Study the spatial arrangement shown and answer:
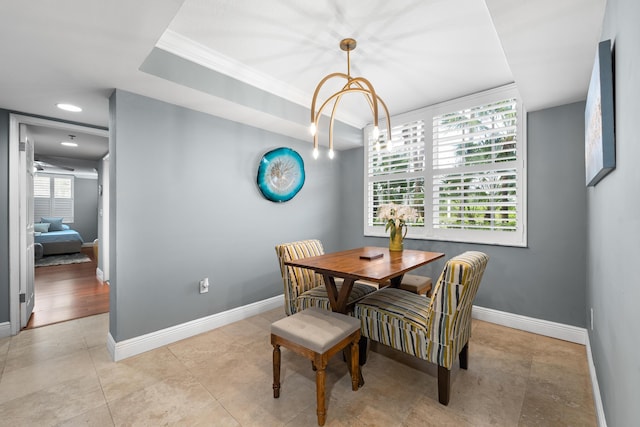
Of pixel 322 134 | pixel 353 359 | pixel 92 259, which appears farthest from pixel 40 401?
pixel 92 259

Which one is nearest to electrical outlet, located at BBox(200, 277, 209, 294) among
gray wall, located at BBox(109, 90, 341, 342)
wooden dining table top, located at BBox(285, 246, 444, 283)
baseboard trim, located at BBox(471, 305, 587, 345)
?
gray wall, located at BBox(109, 90, 341, 342)

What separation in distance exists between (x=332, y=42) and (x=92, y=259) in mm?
7554

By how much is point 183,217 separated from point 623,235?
297cm

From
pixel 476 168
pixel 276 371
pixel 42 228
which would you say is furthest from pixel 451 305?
pixel 42 228

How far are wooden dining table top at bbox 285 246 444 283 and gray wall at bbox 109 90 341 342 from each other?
112cm

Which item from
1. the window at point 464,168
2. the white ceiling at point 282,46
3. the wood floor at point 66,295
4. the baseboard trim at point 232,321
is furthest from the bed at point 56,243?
the window at point 464,168

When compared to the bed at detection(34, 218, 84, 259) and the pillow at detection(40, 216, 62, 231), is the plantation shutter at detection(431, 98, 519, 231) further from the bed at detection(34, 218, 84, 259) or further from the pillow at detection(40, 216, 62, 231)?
the pillow at detection(40, 216, 62, 231)

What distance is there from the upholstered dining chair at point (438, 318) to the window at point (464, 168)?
4.46ft

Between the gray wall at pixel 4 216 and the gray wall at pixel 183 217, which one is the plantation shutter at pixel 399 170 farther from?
the gray wall at pixel 4 216

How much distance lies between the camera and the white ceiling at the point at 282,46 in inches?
58.4

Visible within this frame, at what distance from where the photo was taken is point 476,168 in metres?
3.04

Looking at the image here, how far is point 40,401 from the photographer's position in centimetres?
178

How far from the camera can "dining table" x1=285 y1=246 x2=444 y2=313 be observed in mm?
1841

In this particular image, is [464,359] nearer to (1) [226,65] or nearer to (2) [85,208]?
(1) [226,65]
